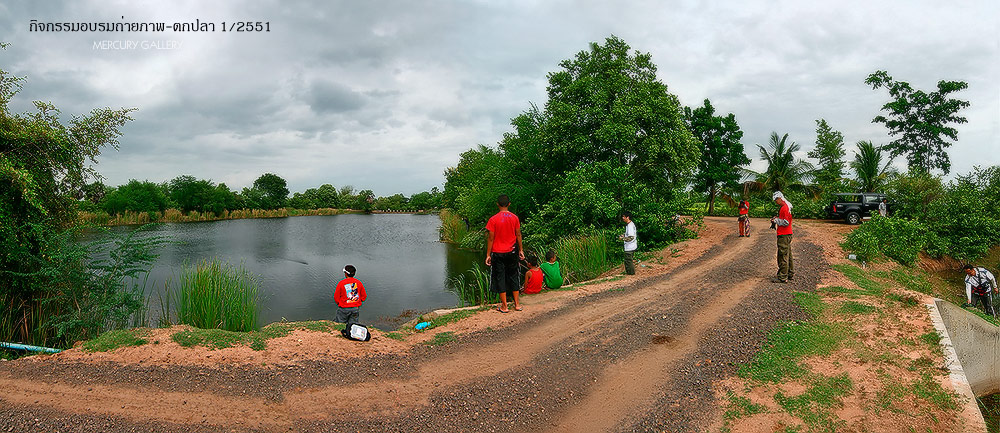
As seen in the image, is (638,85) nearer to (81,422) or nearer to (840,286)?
(840,286)

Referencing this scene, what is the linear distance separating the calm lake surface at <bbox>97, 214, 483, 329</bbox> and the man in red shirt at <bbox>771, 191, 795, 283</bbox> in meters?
8.57

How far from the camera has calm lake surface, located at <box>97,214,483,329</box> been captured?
12.0m

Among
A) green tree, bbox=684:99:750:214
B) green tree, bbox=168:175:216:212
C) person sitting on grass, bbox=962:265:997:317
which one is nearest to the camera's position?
person sitting on grass, bbox=962:265:997:317

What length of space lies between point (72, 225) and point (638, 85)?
17.1m

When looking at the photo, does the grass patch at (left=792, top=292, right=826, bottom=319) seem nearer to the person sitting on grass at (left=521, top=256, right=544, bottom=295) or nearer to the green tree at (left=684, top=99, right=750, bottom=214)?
the person sitting on grass at (left=521, top=256, right=544, bottom=295)

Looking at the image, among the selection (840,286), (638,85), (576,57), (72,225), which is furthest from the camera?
(576,57)

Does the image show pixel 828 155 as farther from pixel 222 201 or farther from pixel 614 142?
pixel 222 201

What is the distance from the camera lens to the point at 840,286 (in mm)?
8859

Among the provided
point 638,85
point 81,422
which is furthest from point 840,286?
point 81,422

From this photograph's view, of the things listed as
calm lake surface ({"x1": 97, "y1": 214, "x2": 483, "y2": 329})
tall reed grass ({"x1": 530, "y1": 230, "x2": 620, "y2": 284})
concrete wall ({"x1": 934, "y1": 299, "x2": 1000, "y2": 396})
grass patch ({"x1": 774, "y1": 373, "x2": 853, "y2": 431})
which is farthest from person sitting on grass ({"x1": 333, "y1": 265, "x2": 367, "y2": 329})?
concrete wall ({"x1": 934, "y1": 299, "x2": 1000, "y2": 396})

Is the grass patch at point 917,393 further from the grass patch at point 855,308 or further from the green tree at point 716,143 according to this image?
the green tree at point 716,143

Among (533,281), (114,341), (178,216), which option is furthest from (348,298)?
(178,216)

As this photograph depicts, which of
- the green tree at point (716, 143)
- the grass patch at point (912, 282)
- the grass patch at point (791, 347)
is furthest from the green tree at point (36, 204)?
the green tree at point (716, 143)

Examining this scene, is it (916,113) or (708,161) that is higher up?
(916,113)
